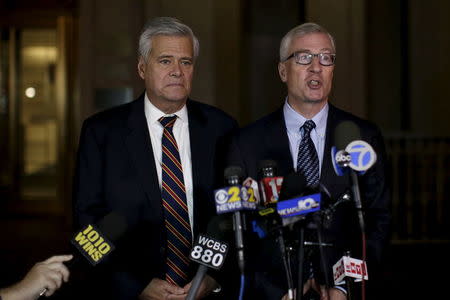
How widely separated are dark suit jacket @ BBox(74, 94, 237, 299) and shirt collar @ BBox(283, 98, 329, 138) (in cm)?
27

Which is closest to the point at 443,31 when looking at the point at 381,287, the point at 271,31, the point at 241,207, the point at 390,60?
the point at 390,60

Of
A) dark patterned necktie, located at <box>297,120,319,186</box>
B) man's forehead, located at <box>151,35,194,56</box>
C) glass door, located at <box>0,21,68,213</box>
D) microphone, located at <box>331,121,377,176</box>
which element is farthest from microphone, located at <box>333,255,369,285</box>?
glass door, located at <box>0,21,68,213</box>

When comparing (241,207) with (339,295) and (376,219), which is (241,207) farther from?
(376,219)

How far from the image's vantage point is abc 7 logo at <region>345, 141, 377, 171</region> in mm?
1697

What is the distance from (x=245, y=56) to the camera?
7.18m

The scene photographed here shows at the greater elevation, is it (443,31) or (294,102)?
(443,31)

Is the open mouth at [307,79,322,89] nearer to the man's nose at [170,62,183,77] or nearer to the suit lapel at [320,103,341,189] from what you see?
the suit lapel at [320,103,341,189]

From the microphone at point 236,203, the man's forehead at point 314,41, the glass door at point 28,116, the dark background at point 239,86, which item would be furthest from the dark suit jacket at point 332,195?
the glass door at point 28,116

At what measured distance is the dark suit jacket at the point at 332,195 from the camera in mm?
2188

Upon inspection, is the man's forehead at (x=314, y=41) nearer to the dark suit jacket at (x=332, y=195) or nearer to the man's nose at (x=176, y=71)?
the dark suit jacket at (x=332, y=195)

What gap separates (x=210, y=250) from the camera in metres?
1.75

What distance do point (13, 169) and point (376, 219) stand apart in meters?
7.02

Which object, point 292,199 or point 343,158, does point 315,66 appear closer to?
point 343,158

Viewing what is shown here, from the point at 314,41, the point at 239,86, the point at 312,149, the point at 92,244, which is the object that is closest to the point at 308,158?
the point at 312,149
